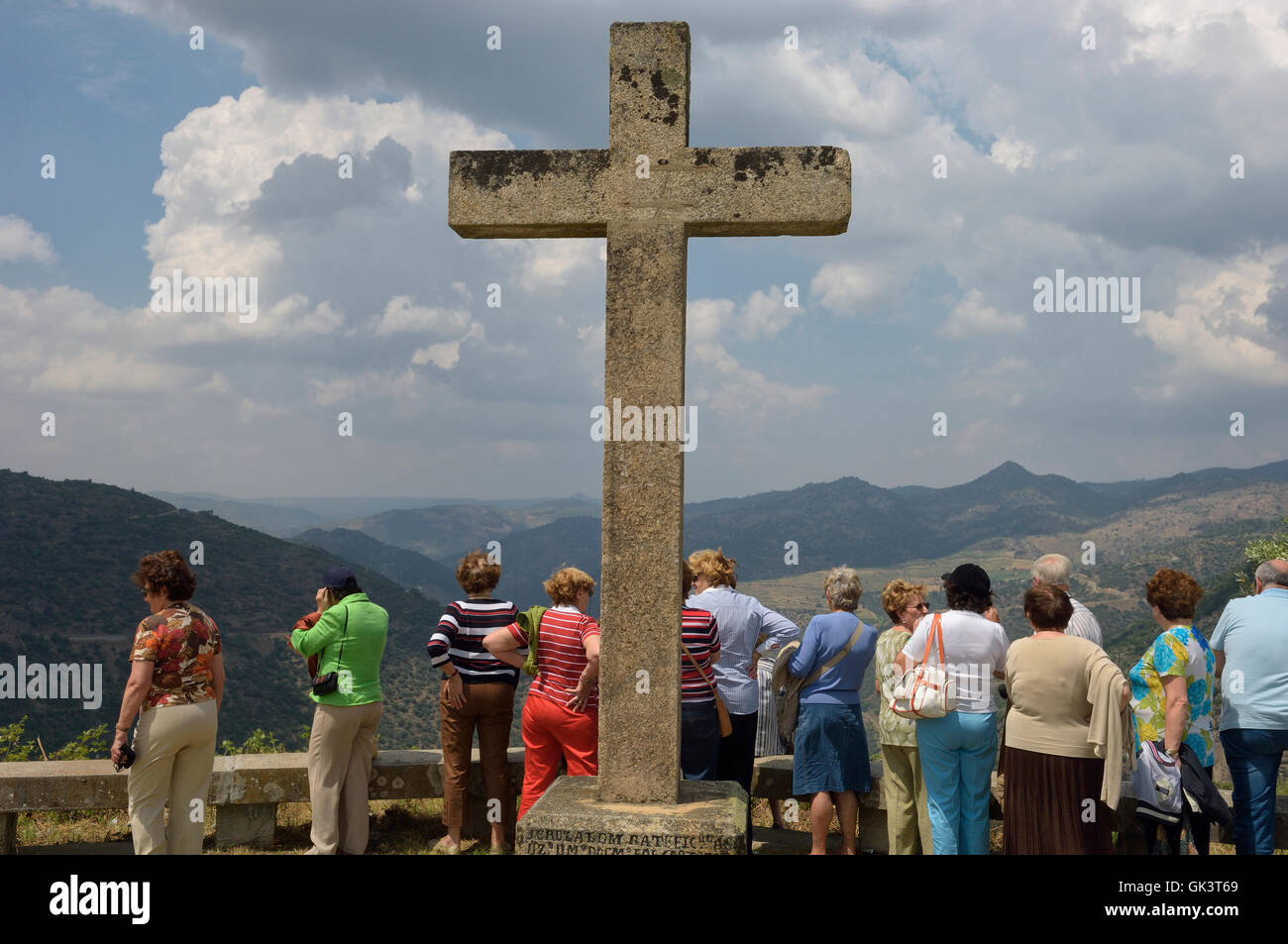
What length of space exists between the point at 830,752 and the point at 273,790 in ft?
10.5

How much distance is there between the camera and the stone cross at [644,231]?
12.5 ft

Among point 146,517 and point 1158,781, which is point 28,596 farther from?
point 1158,781

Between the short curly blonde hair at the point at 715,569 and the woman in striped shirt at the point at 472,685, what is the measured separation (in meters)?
1.12

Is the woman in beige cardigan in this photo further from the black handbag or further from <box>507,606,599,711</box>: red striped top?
the black handbag

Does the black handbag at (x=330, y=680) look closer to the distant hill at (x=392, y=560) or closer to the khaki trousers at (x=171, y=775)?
the khaki trousers at (x=171, y=775)

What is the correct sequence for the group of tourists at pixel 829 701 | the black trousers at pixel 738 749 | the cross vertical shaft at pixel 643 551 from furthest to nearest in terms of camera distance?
1. the black trousers at pixel 738 749
2. the group of tourists at pixel 829 701
3. the cross vertical shaft at pixel 643 551

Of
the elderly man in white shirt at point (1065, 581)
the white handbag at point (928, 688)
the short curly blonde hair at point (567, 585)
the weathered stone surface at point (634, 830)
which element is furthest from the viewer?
the short curly blonde hair at point (567, 585)

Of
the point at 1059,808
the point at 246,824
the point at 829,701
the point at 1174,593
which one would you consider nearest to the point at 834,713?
the point at 829,701

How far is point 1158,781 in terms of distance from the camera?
179 inches

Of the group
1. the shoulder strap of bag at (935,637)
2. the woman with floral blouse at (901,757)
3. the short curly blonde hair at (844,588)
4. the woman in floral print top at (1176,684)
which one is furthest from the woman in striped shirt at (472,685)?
the woman in floral print top at (1176,684)

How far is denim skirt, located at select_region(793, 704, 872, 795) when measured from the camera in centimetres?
518

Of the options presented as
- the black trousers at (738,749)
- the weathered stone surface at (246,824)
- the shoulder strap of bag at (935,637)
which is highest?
the shoulder strap of bag at (935,637)

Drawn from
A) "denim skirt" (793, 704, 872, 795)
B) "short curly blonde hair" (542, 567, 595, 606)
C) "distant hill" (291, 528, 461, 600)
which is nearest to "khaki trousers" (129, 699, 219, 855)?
"short curly blonde hair" (542, 567, 595, 606)

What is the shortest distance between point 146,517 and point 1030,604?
50445mm
